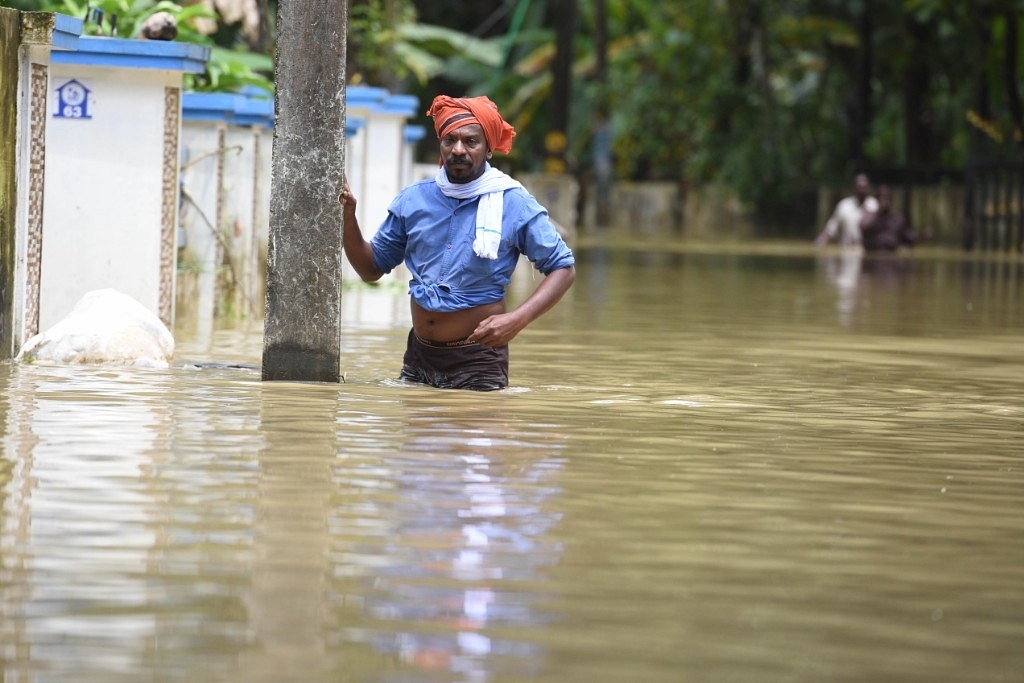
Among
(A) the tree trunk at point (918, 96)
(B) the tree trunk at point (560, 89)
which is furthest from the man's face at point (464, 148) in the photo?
(A) the tree trunk at point (918, 96)

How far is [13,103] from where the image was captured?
982cm

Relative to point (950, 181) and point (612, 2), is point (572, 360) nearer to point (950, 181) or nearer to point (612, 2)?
point (950, 181)

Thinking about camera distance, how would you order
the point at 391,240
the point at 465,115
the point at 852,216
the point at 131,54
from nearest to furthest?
the point at 465,115 < the point at 391,240 < the point at 131,54 < the point at 852,216

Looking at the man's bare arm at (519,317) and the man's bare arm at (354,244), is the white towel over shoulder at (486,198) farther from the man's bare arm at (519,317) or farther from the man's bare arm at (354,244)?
the man's bare arm at (354,244)

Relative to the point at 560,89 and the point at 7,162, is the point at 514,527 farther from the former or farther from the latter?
the point at 560,89

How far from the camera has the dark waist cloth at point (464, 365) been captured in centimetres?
895

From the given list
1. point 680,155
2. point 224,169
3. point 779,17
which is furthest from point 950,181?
point 224,169

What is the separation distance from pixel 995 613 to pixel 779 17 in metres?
37.0

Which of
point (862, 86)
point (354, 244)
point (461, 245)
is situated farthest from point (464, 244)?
point (862, 86)

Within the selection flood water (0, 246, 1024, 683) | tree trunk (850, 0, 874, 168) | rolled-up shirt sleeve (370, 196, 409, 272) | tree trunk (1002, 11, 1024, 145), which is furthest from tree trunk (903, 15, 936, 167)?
rolled-up shirt sleeve (370, 196, 409, 272)

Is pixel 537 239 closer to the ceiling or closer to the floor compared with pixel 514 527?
closer to the ceiling

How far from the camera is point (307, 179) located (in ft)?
29.4

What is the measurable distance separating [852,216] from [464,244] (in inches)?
1013

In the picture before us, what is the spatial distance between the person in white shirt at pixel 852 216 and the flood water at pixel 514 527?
22680 mm
